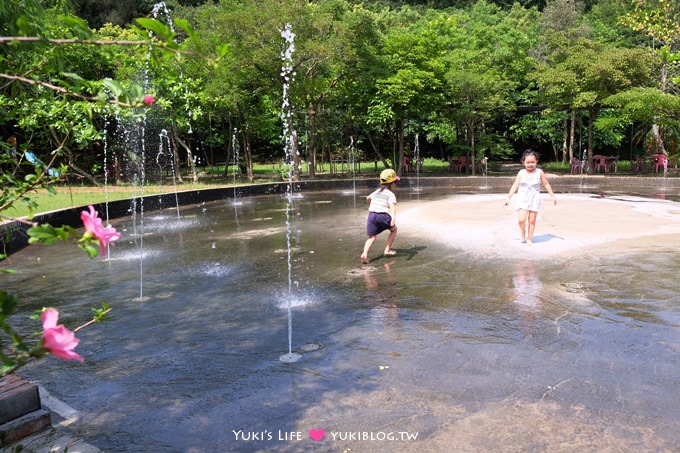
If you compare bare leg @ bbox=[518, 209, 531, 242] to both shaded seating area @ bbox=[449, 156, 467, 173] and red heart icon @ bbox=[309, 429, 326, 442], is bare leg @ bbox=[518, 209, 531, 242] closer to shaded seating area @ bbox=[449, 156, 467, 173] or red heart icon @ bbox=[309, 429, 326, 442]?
red heart icon @ bbox=[309, 429, 326, 442]

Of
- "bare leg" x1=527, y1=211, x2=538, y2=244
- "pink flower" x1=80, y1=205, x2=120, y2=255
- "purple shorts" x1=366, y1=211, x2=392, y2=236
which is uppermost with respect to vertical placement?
"pink flower" x1=80, y1=205, x2=120, y2=255

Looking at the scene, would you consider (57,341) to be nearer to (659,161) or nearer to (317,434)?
(317,434)

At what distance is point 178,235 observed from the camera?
11688mm

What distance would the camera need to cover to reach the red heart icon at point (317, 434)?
3499 millimetres

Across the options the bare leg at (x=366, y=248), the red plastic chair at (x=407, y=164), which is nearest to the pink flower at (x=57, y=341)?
the bare leg at (x=366, y=248)

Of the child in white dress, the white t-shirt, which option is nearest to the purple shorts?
the white t-shirt

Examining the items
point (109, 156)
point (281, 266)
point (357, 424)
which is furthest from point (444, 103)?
point (357, 424)

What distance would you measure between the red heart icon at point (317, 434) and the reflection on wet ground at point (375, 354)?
2 centimetres

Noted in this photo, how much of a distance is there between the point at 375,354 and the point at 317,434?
1379 millimetres

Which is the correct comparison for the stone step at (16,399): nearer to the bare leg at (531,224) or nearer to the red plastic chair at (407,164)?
the bare leg at (531,224)

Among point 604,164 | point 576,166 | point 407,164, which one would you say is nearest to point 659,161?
point 604,164

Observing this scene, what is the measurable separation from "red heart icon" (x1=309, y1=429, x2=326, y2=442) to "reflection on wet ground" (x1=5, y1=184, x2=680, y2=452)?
2 centimetres

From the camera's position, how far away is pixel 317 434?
139 inches

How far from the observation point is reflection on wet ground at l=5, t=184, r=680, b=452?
11.7ft
